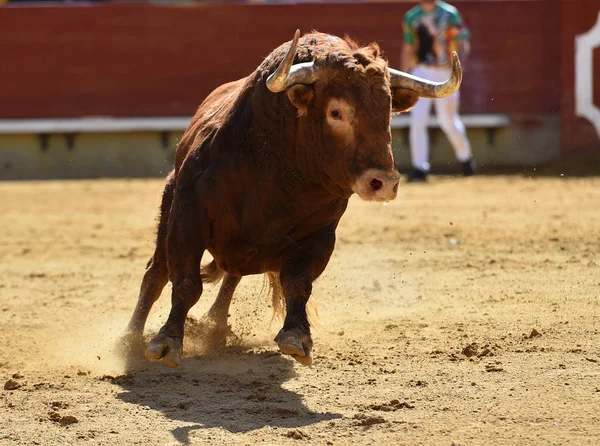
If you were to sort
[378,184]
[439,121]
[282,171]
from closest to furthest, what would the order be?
[378,184] < [282,171] < [439,121]

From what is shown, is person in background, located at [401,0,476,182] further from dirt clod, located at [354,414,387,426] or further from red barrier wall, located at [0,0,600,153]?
dirt clod, located at [354,414,387,426]

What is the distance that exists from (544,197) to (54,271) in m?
4.28

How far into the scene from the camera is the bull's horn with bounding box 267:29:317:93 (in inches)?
145

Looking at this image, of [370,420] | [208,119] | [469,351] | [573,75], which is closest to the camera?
[370,420]

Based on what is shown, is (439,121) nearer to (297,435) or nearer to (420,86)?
(420,86)

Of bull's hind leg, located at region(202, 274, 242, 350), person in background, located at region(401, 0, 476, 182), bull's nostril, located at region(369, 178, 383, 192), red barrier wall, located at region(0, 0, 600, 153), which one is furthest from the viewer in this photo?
red barrier wall, located at region(0, 0, 600, 153)

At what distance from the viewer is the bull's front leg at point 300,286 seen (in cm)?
361

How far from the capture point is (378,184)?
11.7ft

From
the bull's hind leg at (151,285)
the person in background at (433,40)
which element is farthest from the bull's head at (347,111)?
the person in background at (433,40)

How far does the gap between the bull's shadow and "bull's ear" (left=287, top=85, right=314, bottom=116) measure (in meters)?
0.98

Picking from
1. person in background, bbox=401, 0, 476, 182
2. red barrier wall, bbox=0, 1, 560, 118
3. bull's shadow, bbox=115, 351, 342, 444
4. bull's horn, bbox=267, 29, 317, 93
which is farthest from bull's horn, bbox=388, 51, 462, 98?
red barrier wall, bbox=0, 1, 560, 118

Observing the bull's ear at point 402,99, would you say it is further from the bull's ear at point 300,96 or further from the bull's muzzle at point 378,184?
the bull's muzzle at point 378,184

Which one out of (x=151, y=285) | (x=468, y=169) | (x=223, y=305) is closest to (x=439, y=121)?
(x=468, y=169)

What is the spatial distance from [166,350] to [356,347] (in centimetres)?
107
